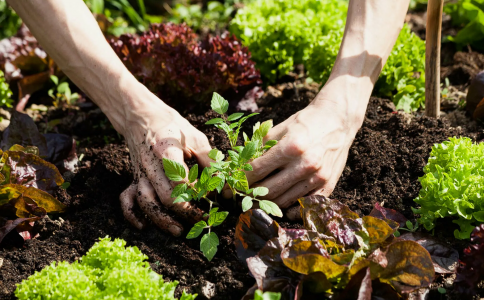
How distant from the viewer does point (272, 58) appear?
4.16 metres

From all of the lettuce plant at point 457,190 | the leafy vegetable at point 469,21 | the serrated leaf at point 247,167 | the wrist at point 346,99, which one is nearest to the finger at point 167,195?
the serrated leaf at point 247,167

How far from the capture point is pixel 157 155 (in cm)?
248

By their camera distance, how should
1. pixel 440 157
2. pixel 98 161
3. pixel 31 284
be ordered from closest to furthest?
pixel 31 284 < pixel 440 157 < pixel 98 161

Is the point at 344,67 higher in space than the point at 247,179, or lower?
higher

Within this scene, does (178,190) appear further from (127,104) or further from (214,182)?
(127,104)

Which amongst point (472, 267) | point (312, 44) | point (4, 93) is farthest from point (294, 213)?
point (4, 93)

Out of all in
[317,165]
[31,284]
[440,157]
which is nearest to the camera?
[31,284]

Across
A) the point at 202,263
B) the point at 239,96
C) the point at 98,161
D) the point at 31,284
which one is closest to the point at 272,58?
the point at 239,96

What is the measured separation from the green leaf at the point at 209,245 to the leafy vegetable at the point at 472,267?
1.08 m

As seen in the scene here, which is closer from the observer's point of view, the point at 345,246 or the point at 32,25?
the point at 345,246

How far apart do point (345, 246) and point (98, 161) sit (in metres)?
1.82

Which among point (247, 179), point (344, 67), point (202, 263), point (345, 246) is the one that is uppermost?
point (344, 67)

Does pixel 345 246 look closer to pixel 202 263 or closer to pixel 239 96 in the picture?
pixel 202 263

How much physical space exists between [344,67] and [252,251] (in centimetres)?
120
